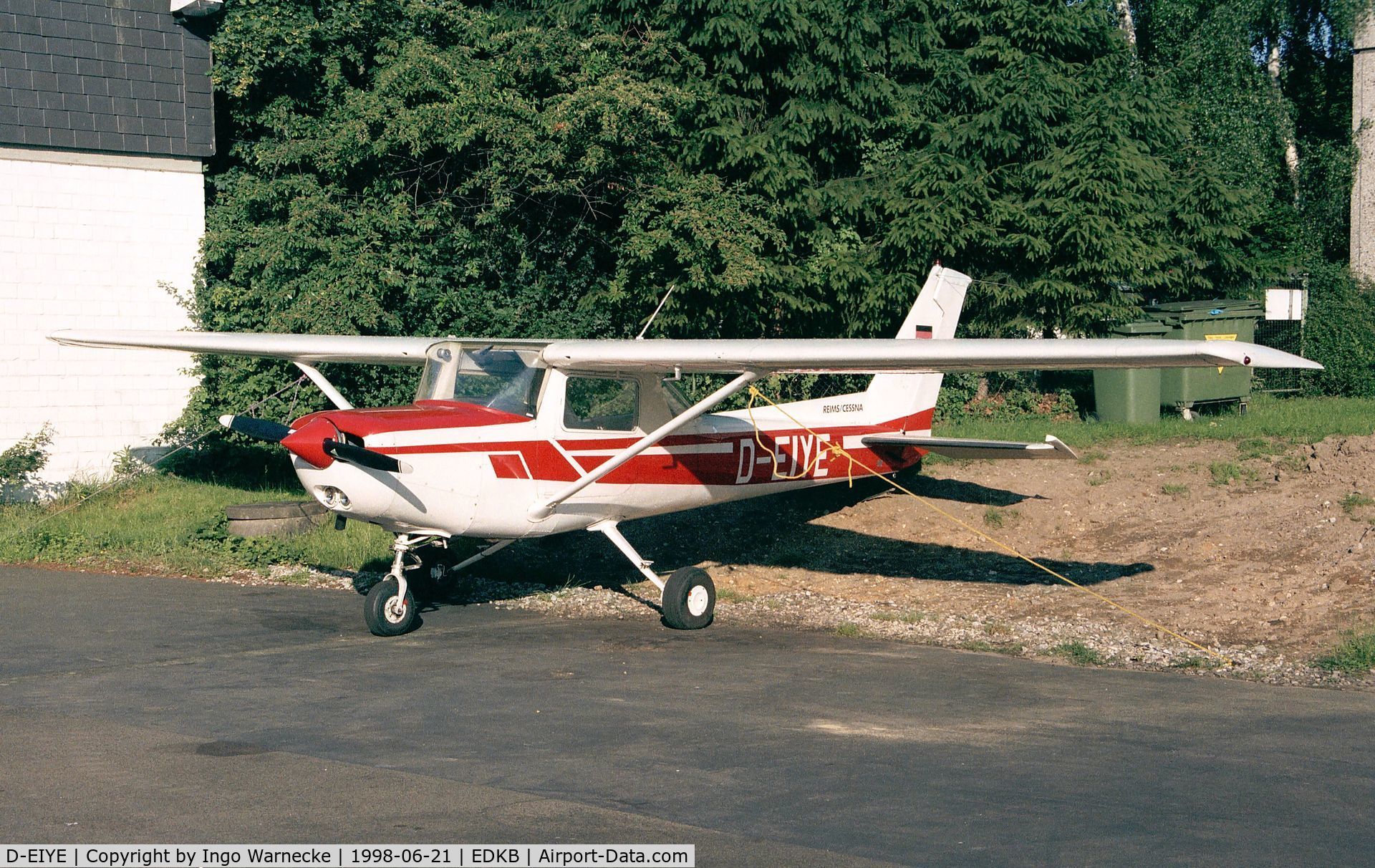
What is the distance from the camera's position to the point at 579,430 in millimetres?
10164

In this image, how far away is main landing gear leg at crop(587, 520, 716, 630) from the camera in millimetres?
10086

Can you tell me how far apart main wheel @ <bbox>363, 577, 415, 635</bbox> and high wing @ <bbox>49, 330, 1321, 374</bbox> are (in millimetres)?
2078

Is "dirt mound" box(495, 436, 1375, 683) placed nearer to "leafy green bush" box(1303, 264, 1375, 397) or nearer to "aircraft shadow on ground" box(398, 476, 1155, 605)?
"aircraft shadow on ground" box(398, 476, 1155, 605)

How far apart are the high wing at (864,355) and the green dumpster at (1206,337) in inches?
331

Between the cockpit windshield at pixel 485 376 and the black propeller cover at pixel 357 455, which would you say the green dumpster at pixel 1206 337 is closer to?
the cockpit windshield at pixel 485 376

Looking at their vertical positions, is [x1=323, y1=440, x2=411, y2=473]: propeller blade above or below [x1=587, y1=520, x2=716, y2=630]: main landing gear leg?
above

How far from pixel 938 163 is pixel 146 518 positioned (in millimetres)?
11060

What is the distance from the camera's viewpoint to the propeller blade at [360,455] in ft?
28.4

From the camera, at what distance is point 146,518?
15133mm

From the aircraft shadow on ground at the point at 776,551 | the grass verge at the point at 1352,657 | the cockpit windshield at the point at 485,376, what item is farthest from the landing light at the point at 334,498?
the grass verge at the point at 1352,657

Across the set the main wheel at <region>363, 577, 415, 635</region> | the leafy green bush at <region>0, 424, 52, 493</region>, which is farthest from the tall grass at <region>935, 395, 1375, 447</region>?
the leafy green bush at <region>0, 424, 52, 493</region>

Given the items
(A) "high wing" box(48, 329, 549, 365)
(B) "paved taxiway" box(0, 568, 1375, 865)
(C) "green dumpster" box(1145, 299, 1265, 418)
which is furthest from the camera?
(C) "green dumpster" box(1145, 299, 1265, 418)

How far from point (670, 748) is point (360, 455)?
11.2ft

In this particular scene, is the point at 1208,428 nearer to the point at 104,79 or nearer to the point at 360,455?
the point at 360,455
